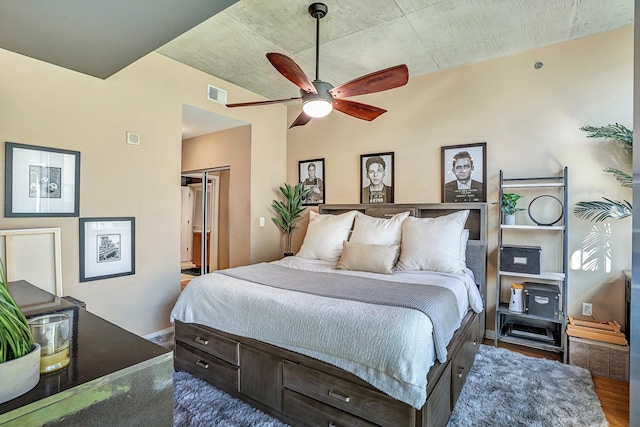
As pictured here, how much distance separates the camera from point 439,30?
9.05ft

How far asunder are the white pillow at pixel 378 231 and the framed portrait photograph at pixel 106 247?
2185 millimetres

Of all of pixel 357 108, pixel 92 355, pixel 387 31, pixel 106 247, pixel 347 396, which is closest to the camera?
pixel 92 355

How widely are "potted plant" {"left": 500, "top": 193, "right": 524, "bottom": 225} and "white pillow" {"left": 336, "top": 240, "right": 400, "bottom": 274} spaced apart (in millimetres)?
1143

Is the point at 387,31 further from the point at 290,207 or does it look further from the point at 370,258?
the point at 290,207

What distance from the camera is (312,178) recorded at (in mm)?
4461

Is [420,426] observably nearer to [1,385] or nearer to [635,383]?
[635,383]

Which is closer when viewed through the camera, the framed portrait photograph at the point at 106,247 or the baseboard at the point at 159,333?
the framed portrait photograph at the point at 106,247

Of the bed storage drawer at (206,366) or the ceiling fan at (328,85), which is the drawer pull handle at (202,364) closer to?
the bed storage drawer at (206,366)

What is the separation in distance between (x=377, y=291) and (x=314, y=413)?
0.80 meters

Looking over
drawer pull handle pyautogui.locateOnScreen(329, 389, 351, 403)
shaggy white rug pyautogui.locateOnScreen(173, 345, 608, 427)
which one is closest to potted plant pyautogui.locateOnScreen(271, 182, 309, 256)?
shaggy white rug pyautogui.locateOnScreen(173, 345, 608, 427)

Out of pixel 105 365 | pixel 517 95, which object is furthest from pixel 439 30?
pixel 105 365

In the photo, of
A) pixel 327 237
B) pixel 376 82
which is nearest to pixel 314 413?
pixel 327 237

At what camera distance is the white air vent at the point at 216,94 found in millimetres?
3670

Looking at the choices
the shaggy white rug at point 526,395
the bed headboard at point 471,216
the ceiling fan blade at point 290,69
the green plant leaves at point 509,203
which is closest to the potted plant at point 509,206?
the green plant leaves at point 509,203
